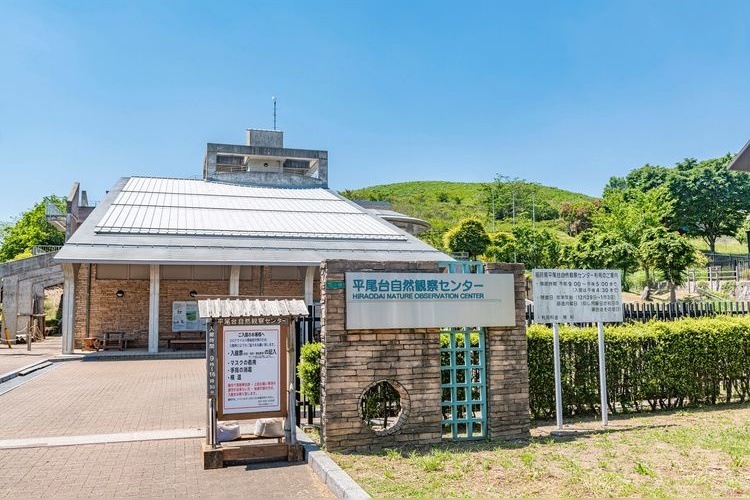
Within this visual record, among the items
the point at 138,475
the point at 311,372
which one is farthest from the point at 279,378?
the point at 138,475

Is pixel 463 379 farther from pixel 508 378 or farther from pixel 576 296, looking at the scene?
pixel 576 296

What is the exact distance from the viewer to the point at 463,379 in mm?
8836

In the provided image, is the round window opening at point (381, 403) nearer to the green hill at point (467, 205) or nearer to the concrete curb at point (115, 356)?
the concrete curb at point (115, 356)

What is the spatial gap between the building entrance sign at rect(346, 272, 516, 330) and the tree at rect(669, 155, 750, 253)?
6196 centimetres

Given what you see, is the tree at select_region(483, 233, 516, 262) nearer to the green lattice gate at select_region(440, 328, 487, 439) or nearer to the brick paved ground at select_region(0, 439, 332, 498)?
the green lattice gate at select_region(440, 328, 487, 439)

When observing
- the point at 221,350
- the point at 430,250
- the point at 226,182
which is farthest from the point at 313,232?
the point at 221,350

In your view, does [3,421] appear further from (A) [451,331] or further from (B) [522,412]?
(B) [522,412]

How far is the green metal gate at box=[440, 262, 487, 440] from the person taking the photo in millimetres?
8125

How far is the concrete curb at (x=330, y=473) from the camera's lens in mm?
5582

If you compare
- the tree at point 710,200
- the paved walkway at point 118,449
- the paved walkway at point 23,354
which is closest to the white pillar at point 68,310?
the paved walkway at point 23,354

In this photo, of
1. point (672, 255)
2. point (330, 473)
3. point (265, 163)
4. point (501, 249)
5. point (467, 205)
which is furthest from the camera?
point (467, 205)

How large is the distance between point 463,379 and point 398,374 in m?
1.56

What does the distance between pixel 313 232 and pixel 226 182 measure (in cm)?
1239

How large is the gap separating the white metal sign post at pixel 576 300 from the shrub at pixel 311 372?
3444mm
